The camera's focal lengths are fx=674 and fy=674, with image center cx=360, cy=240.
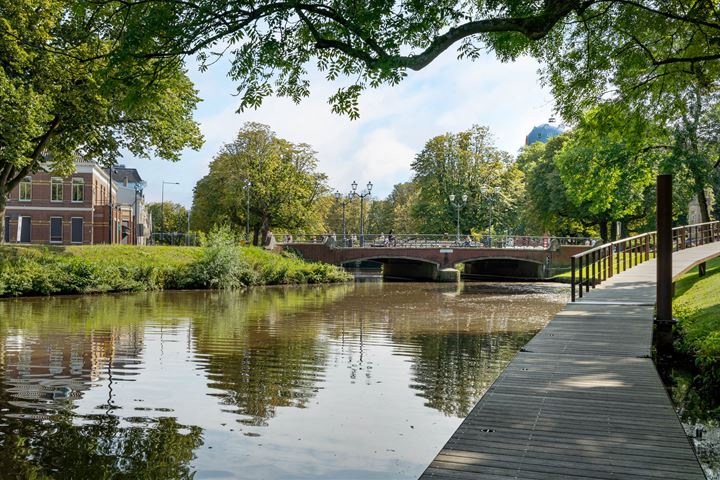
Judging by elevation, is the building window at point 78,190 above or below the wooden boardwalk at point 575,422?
above

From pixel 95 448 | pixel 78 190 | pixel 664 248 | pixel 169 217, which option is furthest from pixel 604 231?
pixel 169 217

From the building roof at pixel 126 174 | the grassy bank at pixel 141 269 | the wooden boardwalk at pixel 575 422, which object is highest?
the building roof at pixel 126 174

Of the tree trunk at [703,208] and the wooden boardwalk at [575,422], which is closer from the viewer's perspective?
the wooden boardwalk at [575,422]

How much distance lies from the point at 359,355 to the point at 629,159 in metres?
17.5

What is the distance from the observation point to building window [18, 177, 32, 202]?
53.2 metres

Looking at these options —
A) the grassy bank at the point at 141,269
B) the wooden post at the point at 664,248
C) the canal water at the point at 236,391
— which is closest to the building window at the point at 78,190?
the grassy bank at the point at 141,269

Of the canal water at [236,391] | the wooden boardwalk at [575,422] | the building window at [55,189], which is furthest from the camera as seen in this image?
the building window at [55,189]

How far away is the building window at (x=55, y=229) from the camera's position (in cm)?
5400

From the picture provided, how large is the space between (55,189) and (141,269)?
2511 centimetres

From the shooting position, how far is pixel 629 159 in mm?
26922

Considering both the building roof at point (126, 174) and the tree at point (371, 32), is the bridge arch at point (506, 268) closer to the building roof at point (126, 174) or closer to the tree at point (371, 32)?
the tree at point (371, 32)

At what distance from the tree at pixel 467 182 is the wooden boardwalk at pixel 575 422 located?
5419 cm

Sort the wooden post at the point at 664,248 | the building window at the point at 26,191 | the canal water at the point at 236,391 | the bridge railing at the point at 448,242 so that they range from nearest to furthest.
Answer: the canal water at the point at 236,391
the wooden post at the point at 664,248
the building window at the point at 26,191
the bridge railing at the point at 448,242

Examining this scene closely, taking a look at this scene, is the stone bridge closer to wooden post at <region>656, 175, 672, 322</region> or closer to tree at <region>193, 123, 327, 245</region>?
tree at <region>193, 123, 327, 245</region>
